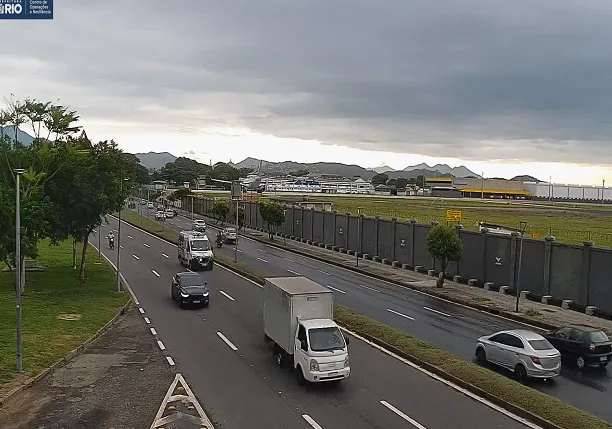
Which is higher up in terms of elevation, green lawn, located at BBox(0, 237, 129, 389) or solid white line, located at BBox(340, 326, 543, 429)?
solid white line, located at BBox(340, 326, 543, 429)

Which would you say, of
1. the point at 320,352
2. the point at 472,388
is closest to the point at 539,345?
the point at 472,388

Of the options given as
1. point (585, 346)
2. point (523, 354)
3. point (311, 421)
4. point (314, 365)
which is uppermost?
point (314, 365)

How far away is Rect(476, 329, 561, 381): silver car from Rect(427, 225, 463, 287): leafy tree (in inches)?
769

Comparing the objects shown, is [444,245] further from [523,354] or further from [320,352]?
[320,352]

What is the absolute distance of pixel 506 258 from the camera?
137 feet

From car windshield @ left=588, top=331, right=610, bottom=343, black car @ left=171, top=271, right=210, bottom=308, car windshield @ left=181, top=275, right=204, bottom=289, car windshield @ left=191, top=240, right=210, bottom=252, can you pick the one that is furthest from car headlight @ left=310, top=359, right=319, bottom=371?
car windshield @ left=191, top=240, right=210, bottom=252

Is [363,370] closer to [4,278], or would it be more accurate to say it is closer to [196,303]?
[196,303]

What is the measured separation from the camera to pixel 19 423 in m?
15.9

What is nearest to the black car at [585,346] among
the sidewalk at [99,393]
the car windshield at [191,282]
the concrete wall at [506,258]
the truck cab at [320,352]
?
the truck cab at [320,352]

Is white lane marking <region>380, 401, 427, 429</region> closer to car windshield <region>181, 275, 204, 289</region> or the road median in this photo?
the road median

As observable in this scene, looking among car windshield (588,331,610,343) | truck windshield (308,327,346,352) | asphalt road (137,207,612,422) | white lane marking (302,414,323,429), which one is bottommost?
asphalt road (137,207,612,422)

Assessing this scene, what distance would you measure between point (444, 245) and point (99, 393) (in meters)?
28.5

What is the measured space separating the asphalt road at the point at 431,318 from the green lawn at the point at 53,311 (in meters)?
13.2

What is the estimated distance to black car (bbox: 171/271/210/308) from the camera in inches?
1316
